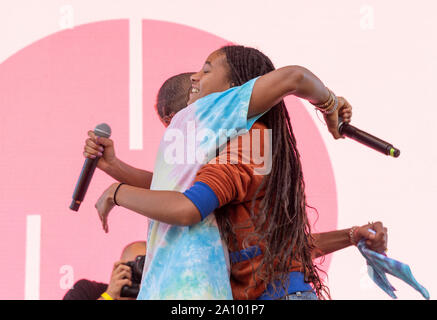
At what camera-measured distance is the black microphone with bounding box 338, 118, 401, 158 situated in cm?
121

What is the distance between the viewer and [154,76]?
2.17 metres

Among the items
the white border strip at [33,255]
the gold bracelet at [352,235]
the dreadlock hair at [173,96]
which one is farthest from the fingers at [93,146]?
the white border strip at [33,255]

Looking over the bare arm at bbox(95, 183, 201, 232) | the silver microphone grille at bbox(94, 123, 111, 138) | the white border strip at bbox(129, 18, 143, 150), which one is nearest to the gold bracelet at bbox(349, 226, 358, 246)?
the bare arm at bbox(95, 183, 201, 232)

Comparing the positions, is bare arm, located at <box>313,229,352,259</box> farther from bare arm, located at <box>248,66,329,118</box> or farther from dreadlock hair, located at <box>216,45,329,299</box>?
bare arm, located at <box>248,66,329,118</box>

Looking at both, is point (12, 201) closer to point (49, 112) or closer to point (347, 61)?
point (49, 112)

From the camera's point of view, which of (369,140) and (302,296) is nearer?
(302,296)

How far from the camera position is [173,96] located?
1858mm

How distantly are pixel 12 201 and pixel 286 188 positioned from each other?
1.27 metres

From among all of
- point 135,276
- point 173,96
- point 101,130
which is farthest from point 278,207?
point 173,96

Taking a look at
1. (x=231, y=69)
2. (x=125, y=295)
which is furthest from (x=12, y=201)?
(x=231, y=69)

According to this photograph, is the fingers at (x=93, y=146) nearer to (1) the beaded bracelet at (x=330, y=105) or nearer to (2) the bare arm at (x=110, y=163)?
(2) the bare arm at (x=110, y=163)

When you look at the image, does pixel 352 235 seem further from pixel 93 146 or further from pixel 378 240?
pixel 93 146

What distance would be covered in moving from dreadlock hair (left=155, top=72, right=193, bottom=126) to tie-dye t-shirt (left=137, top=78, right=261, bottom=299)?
0.68 m

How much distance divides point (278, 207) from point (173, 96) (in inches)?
33.7
